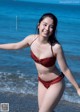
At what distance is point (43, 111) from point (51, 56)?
677 millimetres

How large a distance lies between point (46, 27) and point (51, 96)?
2.75ft

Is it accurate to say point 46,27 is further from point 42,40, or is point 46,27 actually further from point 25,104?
point 25,104

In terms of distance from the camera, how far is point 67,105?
26.6 ft

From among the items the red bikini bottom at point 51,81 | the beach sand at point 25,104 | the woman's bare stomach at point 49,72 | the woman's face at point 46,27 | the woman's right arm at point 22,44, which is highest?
the woman's face at point 46,27

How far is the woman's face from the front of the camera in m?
4.77

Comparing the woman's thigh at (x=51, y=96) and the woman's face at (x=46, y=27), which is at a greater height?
Answer: the woman's face at (x=46, y=27)

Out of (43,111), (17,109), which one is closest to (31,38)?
(43,111)

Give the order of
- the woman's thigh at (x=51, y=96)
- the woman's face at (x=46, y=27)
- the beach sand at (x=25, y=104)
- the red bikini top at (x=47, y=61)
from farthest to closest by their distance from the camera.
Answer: the beach sand at (x=25, y=104) < the woman's thigh at (x=51, y=96) < the red bikini top at (x=47, y=61) < the woman's face at (x=46, y=27)

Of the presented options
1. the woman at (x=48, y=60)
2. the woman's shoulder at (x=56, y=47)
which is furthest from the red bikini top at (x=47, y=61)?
the woman's shoulder at (x=56, y=47)

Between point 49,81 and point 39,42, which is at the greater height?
point 39,42

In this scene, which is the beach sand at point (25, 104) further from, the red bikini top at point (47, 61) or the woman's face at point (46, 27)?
the woman's face at point (46, 27)

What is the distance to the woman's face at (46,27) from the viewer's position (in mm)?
4770

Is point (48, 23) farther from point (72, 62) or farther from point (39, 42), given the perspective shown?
point (72, 62)

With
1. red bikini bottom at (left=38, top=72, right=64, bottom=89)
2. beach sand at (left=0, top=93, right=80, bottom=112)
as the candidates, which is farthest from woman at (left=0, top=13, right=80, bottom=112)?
beach sand at (left=0, top=93, right=80, bottom=112)
